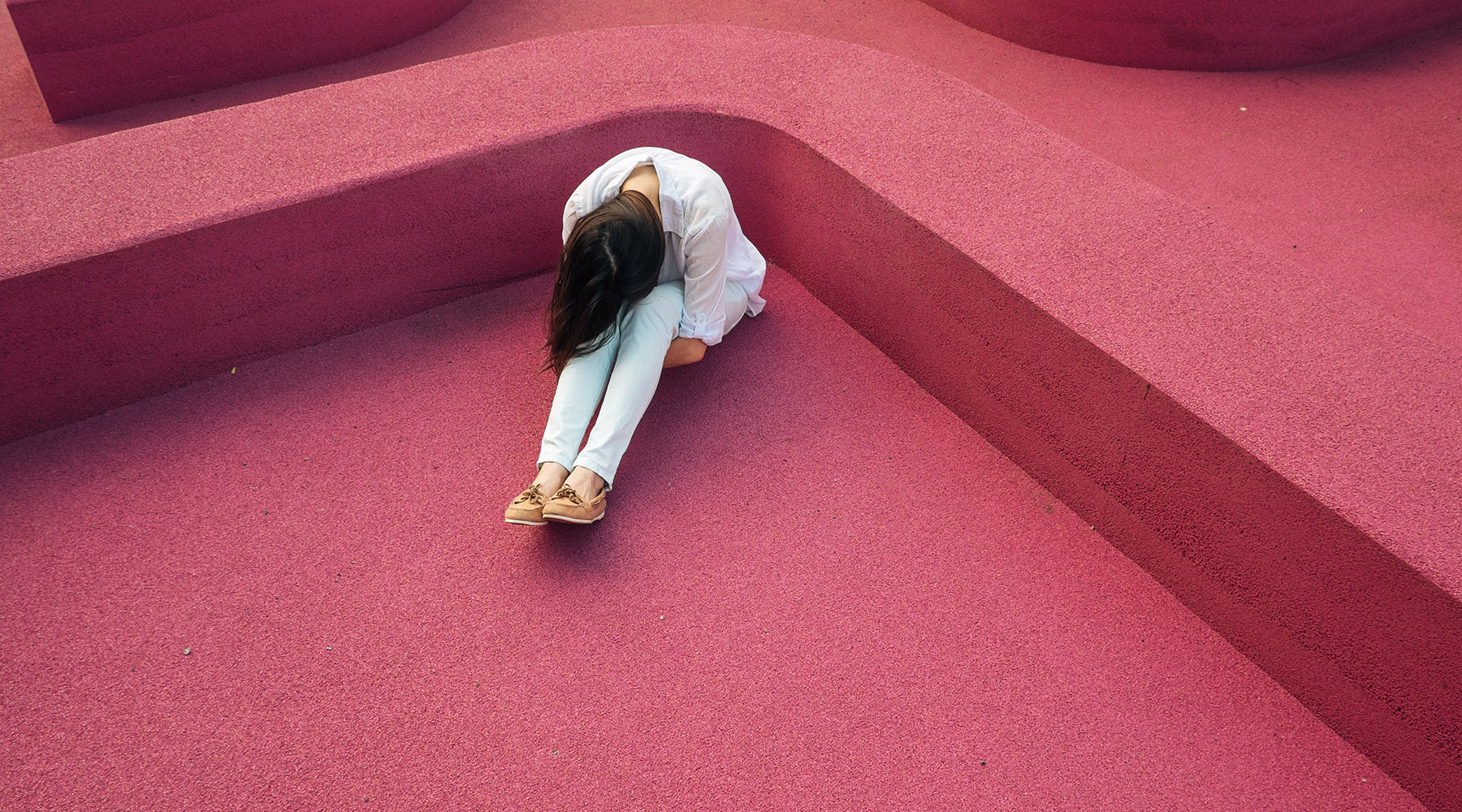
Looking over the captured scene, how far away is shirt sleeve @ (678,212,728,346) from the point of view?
98.2 inches

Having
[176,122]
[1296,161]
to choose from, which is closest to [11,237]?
[176,122]

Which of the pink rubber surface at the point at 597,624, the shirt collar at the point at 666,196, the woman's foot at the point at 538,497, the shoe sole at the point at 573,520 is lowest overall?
the pink rubber surface at the point at 597,624

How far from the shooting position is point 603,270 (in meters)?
2.29

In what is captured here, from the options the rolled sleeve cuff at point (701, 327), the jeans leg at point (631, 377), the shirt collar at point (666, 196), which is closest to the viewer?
the jeans leg at point (631, 377)

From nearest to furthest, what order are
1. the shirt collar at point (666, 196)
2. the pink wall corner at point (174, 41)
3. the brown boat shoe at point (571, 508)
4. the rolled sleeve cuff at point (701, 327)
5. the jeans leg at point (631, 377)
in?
the brown boat shoe at point (571, 508) < the jeans leg at point (631, 377) < the shirt collar at point (666, 196) < the rolled sleeve cuff at point (701, 327) < the pink wall corner at point (174, 41)

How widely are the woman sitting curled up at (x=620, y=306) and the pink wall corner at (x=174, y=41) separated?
2557 millimetres

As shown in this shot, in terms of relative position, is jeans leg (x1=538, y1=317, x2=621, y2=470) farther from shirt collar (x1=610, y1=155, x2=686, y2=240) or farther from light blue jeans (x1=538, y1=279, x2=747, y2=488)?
shirt collar (x1=610, y1=155, x2=686, y2=240)

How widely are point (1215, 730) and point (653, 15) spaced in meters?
4.17

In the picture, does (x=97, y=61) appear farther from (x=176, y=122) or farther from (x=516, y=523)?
(x=516, y=523)

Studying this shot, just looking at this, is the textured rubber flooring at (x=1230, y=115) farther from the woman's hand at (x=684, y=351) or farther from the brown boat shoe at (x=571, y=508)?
the brown boat shoe at (x=571, y=508)

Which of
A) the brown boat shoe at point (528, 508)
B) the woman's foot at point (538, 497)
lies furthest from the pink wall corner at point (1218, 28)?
the brown boat shoe at point (528, 508)

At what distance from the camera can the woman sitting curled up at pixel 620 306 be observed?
231cm

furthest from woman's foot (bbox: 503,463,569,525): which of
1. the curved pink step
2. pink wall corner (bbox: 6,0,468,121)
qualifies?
pink wall corner (bbox: 6,0,468,121)

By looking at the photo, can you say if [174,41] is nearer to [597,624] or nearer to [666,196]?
[666,196]
